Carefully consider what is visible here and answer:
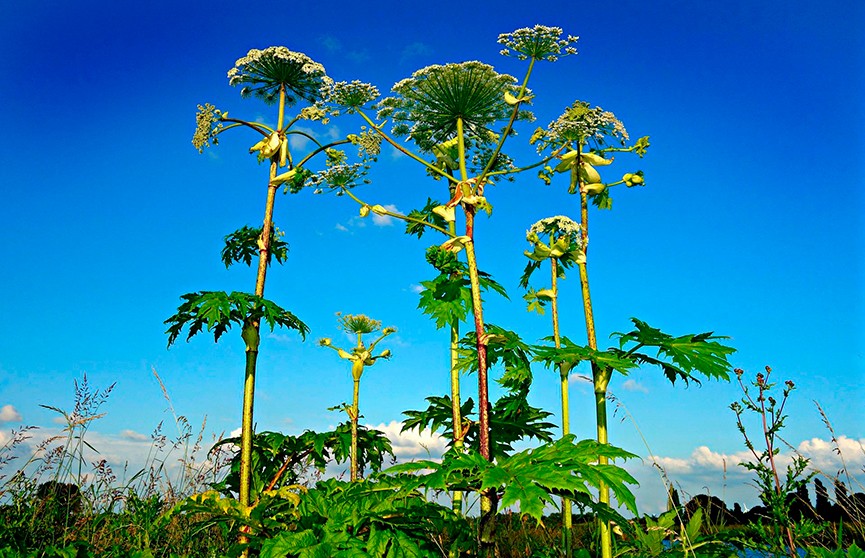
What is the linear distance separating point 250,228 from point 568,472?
436 cm

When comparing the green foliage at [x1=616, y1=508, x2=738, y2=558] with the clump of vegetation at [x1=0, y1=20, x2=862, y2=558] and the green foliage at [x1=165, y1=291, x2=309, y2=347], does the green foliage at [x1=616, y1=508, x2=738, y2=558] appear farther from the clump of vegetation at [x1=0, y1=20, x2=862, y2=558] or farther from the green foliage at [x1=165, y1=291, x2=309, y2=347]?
the green foliage at [x1=165, y1=291, x2=309, y2=347]

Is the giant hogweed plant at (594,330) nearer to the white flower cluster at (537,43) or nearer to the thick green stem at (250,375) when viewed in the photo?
the white flower cluster at (537,43)

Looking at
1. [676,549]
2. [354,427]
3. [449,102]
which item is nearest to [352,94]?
[449,102]

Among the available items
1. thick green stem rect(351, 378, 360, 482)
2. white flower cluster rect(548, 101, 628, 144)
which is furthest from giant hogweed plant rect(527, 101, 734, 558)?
thick green stem rect(351, 378, 360, 482)

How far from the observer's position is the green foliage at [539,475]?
8.13 ft

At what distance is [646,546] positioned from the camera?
167 inches

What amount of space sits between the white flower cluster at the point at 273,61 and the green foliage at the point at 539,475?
4.61 m

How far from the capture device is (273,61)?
633 cm

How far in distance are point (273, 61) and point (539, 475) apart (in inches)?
203

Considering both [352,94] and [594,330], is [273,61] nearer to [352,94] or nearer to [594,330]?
[352,94]

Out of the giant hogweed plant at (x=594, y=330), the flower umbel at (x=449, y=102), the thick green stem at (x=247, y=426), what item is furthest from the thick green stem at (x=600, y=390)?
the thick green stem at (x=247, y=426)

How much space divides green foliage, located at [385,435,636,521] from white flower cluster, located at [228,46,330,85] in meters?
4.61

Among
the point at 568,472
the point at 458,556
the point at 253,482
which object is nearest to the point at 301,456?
the point at 253,482

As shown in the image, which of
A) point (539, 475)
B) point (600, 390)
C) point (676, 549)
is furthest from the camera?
point (676, 549)
